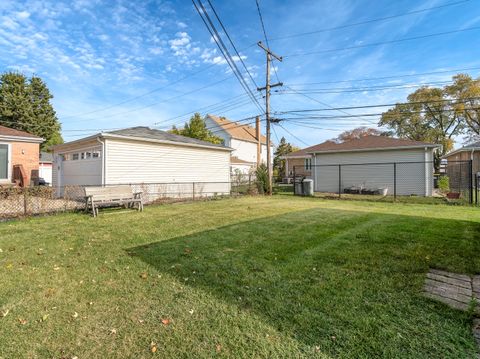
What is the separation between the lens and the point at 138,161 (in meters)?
12.9

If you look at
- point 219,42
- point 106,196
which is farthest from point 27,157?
point 219,42

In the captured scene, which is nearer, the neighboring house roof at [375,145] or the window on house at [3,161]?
the window on house at [3,161]

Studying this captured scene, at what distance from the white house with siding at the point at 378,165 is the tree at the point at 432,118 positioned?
15862mm

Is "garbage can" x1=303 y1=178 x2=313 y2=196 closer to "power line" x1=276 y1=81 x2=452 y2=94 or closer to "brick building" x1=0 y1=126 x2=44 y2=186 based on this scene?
"power line" x1=276 y1=81 x2=452 y2=94

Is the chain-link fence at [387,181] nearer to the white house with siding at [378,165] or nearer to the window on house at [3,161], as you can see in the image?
the white house with siding at [378,165]

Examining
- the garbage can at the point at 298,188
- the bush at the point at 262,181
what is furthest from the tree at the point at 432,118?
the bush at the point at 262,181

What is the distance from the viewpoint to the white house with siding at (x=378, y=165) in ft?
55.0

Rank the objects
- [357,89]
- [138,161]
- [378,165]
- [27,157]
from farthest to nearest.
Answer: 1. [357,89]
2. [378,165]
3. [27,157]
4. [138,161]

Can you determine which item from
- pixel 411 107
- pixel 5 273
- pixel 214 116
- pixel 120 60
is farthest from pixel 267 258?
pixel 411 107

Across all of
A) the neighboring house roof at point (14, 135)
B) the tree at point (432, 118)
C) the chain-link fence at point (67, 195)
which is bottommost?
the chain-link fence at point (67, 195)

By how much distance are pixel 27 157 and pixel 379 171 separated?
22.0 metres

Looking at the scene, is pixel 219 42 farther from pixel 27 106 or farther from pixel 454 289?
pixel 27 106

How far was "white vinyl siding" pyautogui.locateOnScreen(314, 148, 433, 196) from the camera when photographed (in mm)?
16781

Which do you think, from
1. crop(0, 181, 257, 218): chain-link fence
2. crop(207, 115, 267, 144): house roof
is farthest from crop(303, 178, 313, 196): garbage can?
crop(207, 115, 267, 144): house roof
